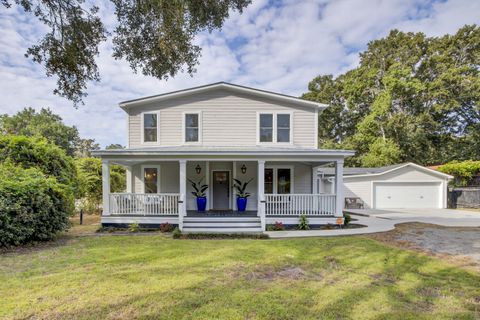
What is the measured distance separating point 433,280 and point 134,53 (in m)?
7.80

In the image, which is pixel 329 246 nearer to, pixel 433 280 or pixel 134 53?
pixel 433 280

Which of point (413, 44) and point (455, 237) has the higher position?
point (413, 44)

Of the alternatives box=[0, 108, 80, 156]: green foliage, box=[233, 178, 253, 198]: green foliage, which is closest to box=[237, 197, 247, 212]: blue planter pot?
box=[233, 178, 253, 198]: green foliage

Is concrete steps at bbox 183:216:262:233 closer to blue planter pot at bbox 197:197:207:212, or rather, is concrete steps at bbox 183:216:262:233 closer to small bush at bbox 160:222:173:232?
small bush at bbox 160:222:173:232

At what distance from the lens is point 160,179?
38.2 ft

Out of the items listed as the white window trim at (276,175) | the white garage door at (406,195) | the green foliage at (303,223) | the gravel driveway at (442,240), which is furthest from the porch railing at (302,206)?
the white garage door at (406,195)

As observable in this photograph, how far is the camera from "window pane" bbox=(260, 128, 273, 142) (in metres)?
11.9

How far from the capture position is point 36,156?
9.48 meters

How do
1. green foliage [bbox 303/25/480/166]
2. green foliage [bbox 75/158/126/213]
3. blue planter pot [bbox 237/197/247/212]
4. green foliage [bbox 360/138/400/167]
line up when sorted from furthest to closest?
green foliage [bbox 303/25/480/166] → green foliage [bbox 360/138/400/167] → green foliage [bbox 75/158/126/213] → blue planter pot [bbox 237/197/247/212]

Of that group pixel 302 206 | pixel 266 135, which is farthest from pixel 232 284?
pixel 266 135

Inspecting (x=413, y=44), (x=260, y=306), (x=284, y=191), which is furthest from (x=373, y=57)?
(x=260, y=306)

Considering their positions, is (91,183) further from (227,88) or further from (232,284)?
(232,284)

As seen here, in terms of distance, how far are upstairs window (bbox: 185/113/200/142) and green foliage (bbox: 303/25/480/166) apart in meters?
19.4

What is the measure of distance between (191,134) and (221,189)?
2.98 meters
